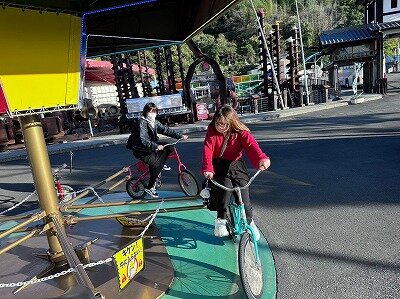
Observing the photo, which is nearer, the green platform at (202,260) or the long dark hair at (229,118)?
the green platform at (202,260)

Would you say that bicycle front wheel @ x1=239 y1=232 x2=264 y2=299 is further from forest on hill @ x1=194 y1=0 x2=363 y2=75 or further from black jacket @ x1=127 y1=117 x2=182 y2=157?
forest on hill @ x1=194 y1=0 x2=363 y2=75

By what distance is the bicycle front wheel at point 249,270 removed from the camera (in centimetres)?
329

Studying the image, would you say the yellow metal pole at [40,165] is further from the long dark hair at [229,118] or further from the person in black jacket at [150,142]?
the person in black jacket at [150,142]

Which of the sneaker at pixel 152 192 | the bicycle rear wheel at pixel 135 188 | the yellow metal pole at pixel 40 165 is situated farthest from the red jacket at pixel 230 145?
the bicycle rear wheel at pixel 135 188

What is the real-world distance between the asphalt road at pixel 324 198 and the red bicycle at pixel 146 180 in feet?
2.47

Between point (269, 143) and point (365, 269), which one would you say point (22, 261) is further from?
point (269, 143)

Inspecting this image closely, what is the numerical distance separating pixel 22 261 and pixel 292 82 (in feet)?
62.0

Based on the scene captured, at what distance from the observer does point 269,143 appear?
11.1 meters

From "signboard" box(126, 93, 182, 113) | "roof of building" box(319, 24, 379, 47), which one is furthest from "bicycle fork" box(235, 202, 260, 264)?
"roof of building" box(319, 24, 379, 47)

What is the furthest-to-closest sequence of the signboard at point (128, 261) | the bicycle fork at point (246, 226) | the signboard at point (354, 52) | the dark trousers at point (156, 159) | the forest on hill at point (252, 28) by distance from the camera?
1. the forest on hill at point (252, 28)
2. the signboard at point (354, 52)
3. the dark trousers at point (156, 159)
4. the bicycle fork at point (246, 226)
5. the signboard at point (128, 261)

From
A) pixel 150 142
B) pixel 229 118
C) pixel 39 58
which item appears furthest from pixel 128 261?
pixel 150 142

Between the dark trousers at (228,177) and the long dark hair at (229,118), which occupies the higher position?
the long dark hair at (229,118)

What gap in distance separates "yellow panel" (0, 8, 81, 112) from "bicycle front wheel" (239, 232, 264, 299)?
2.46 meters

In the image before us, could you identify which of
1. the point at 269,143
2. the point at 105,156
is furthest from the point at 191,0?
the point at 105,156
